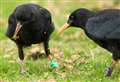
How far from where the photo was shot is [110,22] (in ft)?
35.5

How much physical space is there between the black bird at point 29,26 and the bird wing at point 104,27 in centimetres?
101

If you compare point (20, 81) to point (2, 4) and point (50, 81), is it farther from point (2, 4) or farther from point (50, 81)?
point (2, 4)

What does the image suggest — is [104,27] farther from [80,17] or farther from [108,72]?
[80,17]

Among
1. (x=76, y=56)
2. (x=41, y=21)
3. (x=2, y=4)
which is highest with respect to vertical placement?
(x=41, y=21)

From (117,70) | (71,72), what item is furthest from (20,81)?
(117,70)

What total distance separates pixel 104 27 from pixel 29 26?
1524 millimetres

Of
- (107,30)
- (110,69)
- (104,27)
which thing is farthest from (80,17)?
(110,69)

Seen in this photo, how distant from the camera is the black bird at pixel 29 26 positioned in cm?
1127

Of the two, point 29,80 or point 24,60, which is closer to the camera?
point 29,80

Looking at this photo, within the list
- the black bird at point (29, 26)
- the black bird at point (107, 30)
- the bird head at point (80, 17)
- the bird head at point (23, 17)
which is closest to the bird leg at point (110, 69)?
the black bird at point (107, 30)

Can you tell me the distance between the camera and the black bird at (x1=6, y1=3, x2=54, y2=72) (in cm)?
1127

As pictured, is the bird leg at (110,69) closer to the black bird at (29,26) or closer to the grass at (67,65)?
the grass at (67,65)

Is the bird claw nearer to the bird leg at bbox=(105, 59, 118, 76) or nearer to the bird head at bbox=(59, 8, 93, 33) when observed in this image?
the bird leg at bbox=(105, 59, 118, 76)

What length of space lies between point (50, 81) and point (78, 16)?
1.61 meters
